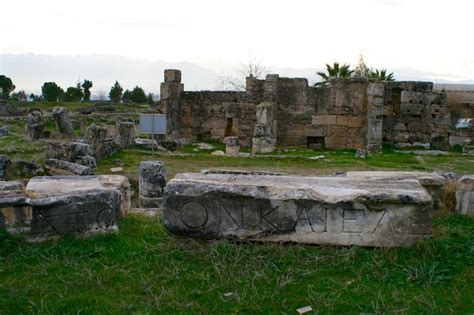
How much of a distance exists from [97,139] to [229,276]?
10.3 metres

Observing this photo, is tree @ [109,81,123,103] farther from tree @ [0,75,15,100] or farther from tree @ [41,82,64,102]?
tree @ [0,75,15,100]

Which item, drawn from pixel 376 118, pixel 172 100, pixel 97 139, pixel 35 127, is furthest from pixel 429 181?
pixel 35 127

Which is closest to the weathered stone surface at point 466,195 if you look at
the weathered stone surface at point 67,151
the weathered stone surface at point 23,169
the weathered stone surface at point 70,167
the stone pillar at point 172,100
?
the weathered stone surface at point 70,167

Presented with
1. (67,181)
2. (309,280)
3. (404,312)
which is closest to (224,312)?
(309,280)

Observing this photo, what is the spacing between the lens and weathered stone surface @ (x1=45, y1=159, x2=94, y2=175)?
11.3m

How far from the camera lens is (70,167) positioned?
37.7 feet

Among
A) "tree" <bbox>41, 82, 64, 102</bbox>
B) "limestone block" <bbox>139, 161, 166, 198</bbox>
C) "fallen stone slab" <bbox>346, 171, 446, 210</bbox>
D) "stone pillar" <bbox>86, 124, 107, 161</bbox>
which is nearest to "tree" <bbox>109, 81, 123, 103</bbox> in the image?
"tree" <bbox>41, 82, 64, 102</bbox>

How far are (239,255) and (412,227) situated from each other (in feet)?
5.87

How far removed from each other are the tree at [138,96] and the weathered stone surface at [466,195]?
51866mm

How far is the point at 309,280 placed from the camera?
493cm

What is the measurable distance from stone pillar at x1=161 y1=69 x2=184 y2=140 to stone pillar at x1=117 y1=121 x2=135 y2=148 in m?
3.70

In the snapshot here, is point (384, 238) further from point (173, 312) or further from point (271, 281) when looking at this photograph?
point (173, 312)

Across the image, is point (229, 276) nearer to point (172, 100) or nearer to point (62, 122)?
point (172, 100)

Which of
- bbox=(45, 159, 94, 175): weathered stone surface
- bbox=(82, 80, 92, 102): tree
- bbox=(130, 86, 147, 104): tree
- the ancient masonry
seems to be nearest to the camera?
bbox=(45, 159, 94, 175): weathered stone surface
